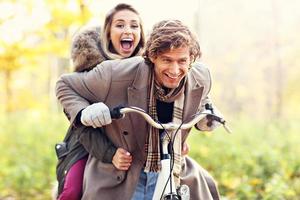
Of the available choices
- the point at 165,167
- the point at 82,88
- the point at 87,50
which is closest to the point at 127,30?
the point at 87,50

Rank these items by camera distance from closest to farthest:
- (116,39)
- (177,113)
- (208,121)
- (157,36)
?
(157,36)
(177,113)
(208,121)
(116,39)

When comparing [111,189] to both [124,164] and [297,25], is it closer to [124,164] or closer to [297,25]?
[124,164]

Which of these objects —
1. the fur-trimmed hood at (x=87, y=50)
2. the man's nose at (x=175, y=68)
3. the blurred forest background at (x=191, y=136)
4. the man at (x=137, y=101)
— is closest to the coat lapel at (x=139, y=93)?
the man at (x=137, y=101)

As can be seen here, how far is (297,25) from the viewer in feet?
60.3

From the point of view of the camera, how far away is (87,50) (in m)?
3.46

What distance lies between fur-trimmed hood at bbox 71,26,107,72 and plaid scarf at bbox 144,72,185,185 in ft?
1.74

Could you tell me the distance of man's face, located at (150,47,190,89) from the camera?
9.27 ft

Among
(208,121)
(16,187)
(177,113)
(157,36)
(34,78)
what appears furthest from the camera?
(34,78)

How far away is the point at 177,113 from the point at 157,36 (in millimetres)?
462

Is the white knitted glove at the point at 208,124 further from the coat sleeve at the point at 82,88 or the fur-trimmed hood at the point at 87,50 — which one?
the fur-trimmed hood at the point at 87,50

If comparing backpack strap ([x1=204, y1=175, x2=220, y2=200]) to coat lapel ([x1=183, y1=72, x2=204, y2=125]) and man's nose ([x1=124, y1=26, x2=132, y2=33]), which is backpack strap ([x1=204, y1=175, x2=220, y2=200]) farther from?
man's nose ([x1=124, y1=26, x2=132, y2=33])

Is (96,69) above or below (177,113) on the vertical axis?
above

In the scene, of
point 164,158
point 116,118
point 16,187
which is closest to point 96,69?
point 116,118

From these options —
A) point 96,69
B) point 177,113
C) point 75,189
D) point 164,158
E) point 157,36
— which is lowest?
point 75,189
